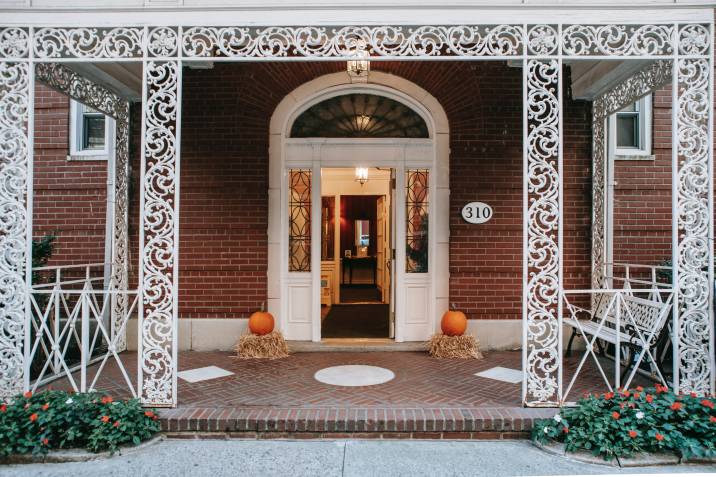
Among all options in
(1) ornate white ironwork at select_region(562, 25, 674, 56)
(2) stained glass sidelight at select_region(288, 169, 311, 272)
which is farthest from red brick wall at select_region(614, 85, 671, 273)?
(2) stained glass sidelight at select_region(288, 169, 311, 272)

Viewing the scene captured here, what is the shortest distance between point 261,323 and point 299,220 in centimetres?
157

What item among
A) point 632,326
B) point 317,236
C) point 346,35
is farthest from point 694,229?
point 317,236

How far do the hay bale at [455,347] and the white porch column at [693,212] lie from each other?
97.3 inches

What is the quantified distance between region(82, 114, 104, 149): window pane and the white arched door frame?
8.63 feet

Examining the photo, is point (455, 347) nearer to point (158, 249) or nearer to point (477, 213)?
point (477, 213)

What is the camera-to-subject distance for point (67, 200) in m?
7.30

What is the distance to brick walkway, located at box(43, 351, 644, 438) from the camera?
171 inches

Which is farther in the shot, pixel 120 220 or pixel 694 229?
pixel 120 220

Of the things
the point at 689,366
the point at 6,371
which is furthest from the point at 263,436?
the point at 689,366

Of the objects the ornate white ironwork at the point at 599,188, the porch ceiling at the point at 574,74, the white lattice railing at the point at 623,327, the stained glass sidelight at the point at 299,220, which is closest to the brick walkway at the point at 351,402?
the white lattice railing at the point at 623,327

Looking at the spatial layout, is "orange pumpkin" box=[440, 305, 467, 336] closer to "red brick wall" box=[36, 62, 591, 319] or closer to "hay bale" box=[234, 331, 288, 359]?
"red brick wall" box=[36, 62, 591, 319]

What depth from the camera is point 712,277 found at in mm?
4508


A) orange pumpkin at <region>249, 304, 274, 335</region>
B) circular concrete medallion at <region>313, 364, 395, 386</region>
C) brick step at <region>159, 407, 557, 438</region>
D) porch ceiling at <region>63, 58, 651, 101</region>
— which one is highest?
porch ceiling at <region>63, 58, 651, 101</region>

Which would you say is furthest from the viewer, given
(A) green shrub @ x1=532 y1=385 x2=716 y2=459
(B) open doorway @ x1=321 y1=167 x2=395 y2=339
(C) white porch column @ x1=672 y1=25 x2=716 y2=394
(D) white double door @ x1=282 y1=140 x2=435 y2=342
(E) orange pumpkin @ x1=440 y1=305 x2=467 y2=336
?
(B) open doorway @ x1=321 y1=167 x2=395 y2=339
